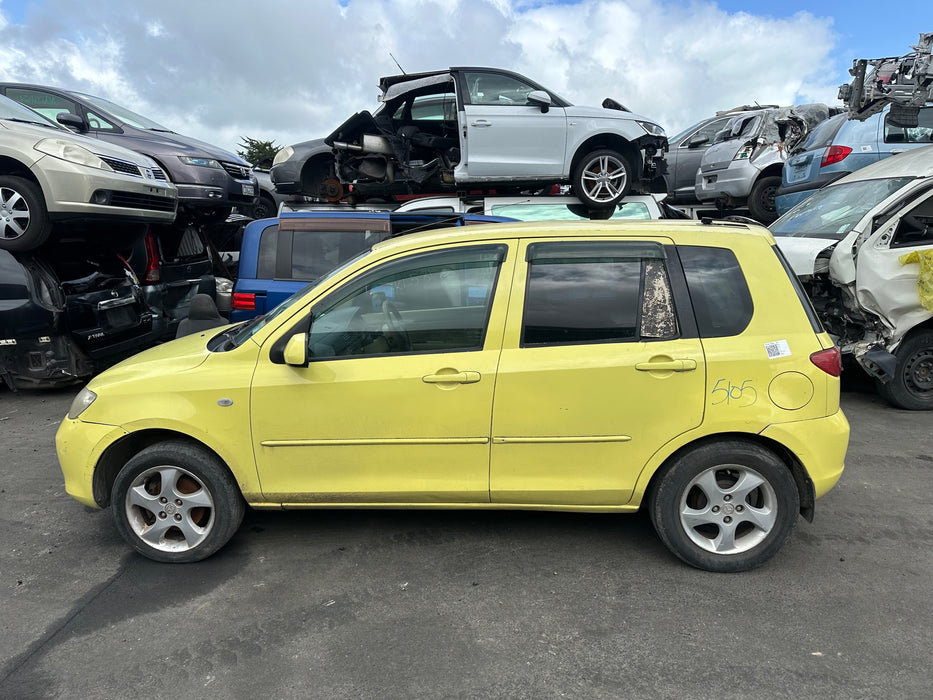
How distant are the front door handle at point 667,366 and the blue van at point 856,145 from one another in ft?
21.1

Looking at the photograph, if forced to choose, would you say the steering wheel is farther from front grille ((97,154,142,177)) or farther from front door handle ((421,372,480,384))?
front grille ((97,154,142,177))

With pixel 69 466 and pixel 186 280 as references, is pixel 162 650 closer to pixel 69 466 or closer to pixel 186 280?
pixel 69 466

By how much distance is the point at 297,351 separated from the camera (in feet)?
9.96

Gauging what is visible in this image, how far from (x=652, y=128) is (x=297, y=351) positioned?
21.3 feet

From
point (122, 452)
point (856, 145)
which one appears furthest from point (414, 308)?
point (856, 145)

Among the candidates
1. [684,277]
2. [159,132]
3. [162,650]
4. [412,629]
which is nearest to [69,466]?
[162,650]

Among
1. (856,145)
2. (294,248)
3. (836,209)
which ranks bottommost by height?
(294,248)

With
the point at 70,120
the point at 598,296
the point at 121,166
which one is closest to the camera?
the point at 598,296

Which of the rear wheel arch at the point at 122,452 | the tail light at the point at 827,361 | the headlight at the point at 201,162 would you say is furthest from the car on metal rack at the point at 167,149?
the tail light at the point at 827,361

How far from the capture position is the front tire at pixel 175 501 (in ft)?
10.6

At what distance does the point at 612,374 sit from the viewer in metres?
3.04

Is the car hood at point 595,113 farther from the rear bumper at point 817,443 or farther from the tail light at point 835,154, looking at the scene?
the rear bumper at point 817,443

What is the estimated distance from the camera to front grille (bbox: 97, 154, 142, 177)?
6.45m

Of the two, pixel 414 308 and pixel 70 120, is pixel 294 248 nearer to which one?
pixel 414 308
